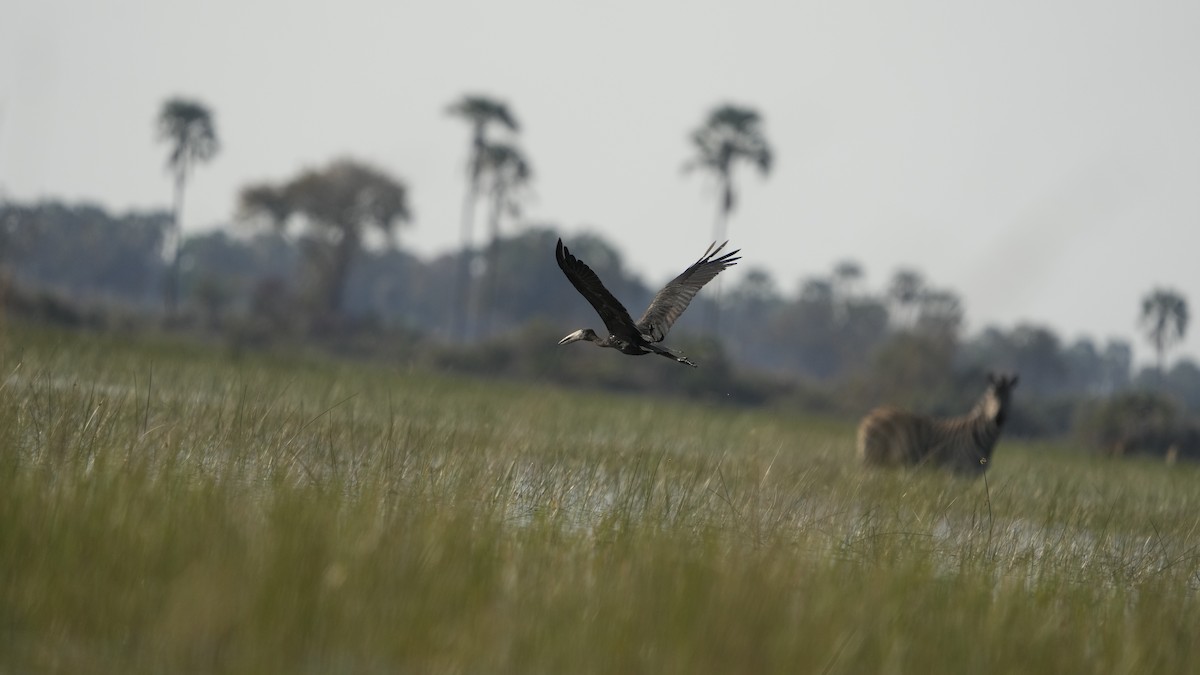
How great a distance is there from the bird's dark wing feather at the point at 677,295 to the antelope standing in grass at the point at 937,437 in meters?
6.22

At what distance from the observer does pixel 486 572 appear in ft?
18.5

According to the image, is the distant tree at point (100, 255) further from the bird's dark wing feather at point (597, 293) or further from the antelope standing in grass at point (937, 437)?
the bird's dark wing feather at point (597, 293)

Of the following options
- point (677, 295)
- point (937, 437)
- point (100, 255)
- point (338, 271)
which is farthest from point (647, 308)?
point (100, 255)

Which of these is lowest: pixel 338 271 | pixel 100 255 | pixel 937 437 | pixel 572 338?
pixel 937 437

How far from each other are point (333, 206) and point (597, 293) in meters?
52.3

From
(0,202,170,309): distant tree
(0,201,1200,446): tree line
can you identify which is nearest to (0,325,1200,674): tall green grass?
(0,201,1200,446): tree line

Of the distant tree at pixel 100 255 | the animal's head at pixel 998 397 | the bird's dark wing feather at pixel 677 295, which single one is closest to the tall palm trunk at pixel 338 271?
the distant tree at pixel 100 255

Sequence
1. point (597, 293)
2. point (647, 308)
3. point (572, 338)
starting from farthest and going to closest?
point (647, 308) → point (572, 338) → point (597, 293)

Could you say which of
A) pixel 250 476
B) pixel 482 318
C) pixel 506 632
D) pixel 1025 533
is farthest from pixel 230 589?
pixel 482 318

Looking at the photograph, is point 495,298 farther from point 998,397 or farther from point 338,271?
point 998,397

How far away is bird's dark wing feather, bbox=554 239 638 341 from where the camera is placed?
279 inches

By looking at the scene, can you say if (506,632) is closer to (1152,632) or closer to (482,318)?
(1152,632)

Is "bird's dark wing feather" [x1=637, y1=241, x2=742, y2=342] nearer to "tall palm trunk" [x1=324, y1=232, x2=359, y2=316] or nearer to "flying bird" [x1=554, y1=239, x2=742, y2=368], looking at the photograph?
"flying bird" [x1=554, y1=239, x2=742, y2=368]

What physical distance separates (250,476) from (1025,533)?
18.1 ft
